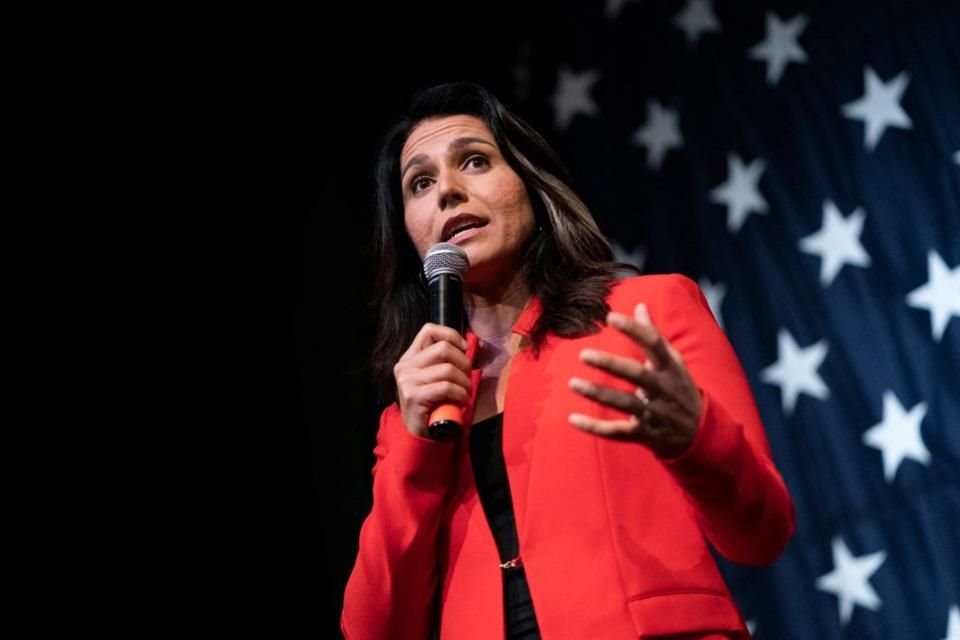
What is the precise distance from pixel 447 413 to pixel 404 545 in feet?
0.90

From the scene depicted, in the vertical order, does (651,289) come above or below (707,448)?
above

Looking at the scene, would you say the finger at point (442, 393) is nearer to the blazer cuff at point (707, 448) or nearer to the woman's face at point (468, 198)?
the blazer cuff at point (707, 448)

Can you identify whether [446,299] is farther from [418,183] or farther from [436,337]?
[418,183]

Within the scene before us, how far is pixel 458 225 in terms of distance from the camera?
1802 millimetres

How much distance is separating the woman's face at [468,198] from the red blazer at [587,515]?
7.7 inches

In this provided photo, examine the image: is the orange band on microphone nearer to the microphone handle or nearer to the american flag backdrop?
the microphone handle

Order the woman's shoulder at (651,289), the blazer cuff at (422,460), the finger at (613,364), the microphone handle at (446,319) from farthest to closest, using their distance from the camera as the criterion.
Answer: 1. the woman's shoulder at (651,289)
2. the blazer cuff at (422,460)
3. the microphone handle at (446,319)
4. the finger at (613,364)

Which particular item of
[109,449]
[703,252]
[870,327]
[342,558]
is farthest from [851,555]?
[109,449]

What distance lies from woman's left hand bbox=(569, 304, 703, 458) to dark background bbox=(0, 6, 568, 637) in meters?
1.84

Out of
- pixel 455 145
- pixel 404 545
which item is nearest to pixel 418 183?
pixel 455 145

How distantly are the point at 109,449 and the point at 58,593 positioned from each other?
0.39m

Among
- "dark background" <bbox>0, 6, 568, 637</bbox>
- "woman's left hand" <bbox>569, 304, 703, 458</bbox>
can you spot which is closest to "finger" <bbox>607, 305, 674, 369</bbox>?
"woman's left hand" <bbox>569, 304, 703, 458</bbox>

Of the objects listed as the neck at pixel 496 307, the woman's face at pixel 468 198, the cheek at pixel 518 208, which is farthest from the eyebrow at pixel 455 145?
the neck at pixel 496 307

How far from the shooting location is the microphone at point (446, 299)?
1.32 metres
